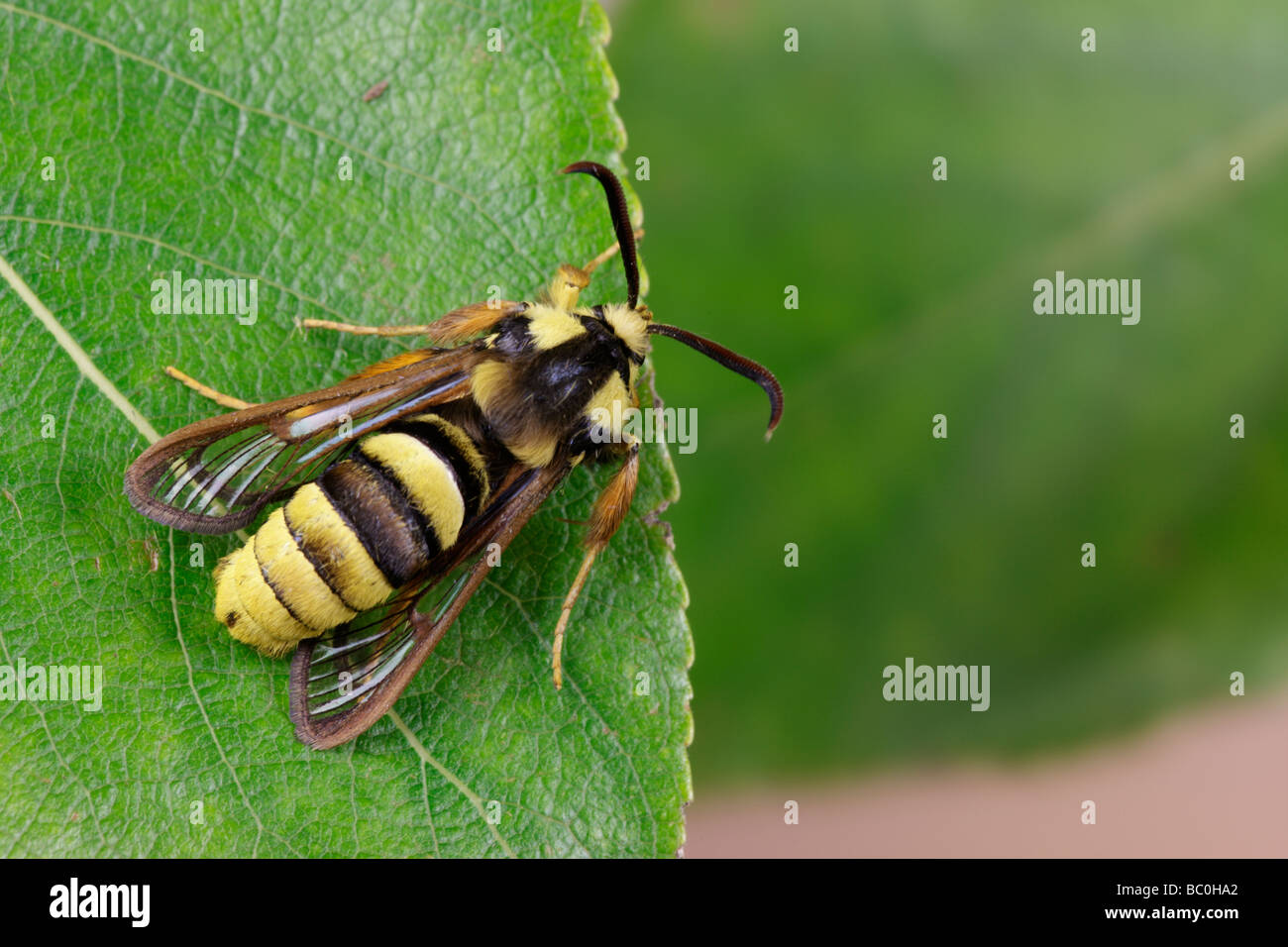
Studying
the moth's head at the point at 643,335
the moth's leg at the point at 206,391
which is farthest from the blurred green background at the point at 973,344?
the moth's leg at the point at 206,391

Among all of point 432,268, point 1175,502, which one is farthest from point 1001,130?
point 432,268

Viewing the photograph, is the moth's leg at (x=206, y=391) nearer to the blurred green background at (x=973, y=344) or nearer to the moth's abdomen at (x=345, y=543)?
the moth's abdomen at (x=345, y=543)

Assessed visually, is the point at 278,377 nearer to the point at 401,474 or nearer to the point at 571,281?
the point at 401,474

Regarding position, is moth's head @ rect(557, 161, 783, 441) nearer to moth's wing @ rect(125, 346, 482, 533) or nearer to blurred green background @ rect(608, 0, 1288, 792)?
moth's wing @ rect(125, 346, 482, 533)

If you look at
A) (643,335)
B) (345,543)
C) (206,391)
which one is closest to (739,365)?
(643,335)

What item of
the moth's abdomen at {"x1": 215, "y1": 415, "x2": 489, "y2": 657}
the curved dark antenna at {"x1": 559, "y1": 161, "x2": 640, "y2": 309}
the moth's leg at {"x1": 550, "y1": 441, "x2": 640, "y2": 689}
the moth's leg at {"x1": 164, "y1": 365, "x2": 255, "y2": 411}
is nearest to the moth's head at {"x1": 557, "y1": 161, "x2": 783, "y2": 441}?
the curved dark antenna at {"x1": 559, "y1": 161, "x2": 640, "y2": 309}

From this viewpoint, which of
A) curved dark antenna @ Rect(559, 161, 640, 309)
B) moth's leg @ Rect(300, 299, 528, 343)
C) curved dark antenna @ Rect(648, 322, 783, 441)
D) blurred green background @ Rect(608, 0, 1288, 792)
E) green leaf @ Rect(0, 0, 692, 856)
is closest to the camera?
Answer: green leaf @ Rect(0, 0, 692, 856)

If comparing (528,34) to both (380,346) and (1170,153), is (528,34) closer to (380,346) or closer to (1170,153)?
(380,346)
